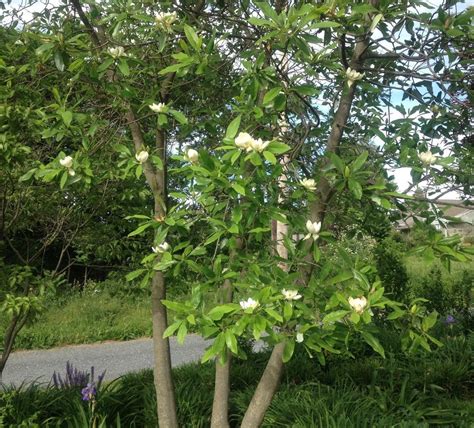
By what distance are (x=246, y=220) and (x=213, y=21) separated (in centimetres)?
179

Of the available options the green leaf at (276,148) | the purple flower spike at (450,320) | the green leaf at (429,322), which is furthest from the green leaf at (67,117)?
the purple flower spike at (450,320)

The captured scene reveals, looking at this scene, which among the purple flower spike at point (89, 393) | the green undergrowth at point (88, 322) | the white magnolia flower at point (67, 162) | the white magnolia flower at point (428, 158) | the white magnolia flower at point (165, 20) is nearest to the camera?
the white magnolia flower at point (428, 158)

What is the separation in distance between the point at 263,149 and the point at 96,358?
6306 millimetres

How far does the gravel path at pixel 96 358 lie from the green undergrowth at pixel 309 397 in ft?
6.67

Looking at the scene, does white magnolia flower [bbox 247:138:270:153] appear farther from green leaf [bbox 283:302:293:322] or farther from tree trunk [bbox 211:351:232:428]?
tree trunk [bbox 211:351:232:428]

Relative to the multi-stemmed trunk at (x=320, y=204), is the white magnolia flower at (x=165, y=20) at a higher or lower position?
higher

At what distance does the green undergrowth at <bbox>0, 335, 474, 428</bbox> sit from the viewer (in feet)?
12.2

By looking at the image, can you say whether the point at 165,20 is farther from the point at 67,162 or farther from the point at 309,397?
the point at 309,397

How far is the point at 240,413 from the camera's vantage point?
3977 millimetres

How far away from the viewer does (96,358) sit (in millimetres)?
7488

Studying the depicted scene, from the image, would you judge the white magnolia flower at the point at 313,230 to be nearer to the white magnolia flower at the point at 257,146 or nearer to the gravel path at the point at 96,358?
the white magnolia flower at the point at 257,146

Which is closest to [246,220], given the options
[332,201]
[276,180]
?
[276,180]

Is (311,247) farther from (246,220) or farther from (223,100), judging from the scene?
(223,100)

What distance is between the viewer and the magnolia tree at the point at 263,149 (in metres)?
2.04
